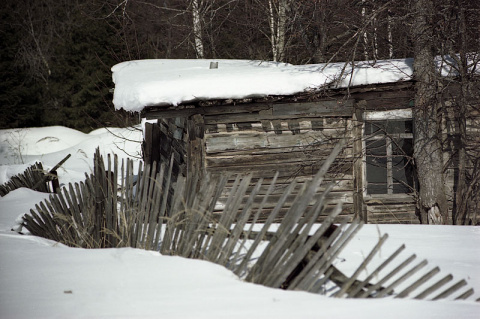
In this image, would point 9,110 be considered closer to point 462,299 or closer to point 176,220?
point 176,220

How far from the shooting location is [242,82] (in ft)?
26.7

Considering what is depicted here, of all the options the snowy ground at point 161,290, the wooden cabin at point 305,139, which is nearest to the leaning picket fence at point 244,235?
the snowy ground at point 161,290

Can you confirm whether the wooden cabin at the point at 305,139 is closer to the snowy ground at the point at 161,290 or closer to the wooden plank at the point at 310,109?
the wooden plank at the point at 310,109

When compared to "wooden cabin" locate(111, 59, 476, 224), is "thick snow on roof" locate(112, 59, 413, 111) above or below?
above

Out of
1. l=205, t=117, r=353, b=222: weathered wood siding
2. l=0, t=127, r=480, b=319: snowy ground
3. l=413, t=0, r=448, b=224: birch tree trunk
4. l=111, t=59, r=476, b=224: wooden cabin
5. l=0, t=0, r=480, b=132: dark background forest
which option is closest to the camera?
l=0, t=127, r=480, b=319: snowy ground

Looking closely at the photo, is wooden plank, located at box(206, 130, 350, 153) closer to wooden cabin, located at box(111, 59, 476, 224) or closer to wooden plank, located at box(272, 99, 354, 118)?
wooden cabin, located at box(111, 59, 476, 224)

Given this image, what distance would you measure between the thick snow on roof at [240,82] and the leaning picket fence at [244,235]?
114 inches

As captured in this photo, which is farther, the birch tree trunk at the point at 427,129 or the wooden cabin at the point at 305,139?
the wooden cabin at the point at 305,139

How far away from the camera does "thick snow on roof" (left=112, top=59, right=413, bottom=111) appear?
312 inches

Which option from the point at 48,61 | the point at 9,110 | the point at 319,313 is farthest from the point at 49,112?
the point at 319,313

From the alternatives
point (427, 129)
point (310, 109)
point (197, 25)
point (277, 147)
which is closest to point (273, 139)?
point (277, 147)

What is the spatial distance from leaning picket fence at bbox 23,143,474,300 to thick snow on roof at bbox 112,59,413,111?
289 centimetres

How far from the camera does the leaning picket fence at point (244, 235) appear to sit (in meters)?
3.09

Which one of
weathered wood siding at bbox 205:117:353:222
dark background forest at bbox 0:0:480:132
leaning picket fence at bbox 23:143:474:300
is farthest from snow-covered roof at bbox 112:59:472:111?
dark background forest at bbox 0:0:480:132
